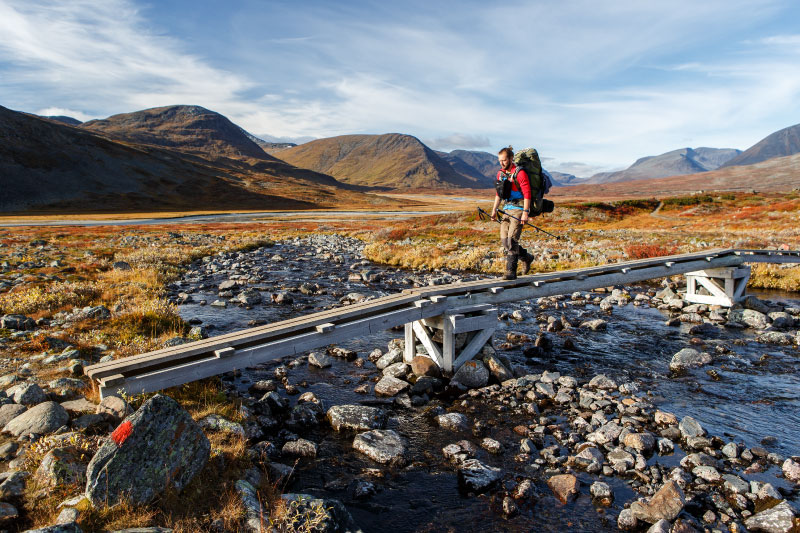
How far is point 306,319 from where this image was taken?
8688 mm

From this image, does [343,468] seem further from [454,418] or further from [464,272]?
[464,272]

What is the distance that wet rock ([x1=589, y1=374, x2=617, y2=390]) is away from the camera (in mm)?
9359

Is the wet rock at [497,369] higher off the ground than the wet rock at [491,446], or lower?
higher

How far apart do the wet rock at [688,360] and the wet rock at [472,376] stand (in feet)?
15.5

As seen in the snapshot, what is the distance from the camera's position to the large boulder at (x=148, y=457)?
4383 millimetres

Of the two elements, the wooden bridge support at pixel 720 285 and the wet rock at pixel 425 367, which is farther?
the wooden bridge support at pixel 720 285

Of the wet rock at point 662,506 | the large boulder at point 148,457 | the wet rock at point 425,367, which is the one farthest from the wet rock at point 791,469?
the large boulder at point 148,457

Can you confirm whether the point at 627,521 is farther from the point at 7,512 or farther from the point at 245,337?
the point at 7,512

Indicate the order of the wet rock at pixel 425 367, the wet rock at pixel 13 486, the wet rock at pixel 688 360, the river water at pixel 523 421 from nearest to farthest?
1. the wet rock at pixel 13 486
2. the river water at pixel 523 421
3. the wet rock at pixel 425 367
4. the wet rock at pixel 688 360

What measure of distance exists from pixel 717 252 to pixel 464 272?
1156 centimetres

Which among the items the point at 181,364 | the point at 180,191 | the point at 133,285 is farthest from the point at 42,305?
the point at 180,191

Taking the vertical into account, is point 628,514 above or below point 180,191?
below

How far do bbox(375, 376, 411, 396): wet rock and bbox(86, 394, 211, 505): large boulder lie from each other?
4.62 meters

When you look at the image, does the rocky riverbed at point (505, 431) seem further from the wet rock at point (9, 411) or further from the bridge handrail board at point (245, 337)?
the bridge handrail board at point (245, 337)
